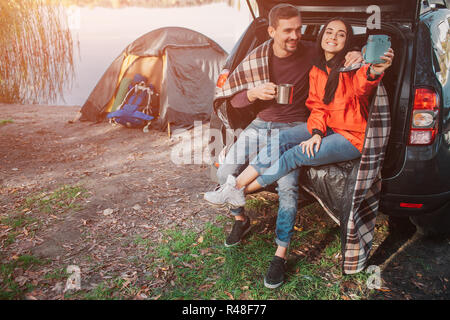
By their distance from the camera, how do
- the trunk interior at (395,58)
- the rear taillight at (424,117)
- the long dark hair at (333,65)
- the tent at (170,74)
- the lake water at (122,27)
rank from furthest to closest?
1. the lake water at (122,27)
2. the tent at (170,74)
3. the long dark hair at (333,65)
4. the trunk interior at (395,58)
5. the rear taillight at (424,117)

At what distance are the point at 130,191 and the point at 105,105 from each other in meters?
4.32

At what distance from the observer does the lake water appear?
427 inches

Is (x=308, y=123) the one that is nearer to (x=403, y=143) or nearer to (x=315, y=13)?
(x=403, y=143)

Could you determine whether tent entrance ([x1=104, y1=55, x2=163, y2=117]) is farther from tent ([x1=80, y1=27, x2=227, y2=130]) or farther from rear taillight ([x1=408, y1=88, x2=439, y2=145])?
rear taillight ([x1=408, y1=88, x2=439, y2=145])

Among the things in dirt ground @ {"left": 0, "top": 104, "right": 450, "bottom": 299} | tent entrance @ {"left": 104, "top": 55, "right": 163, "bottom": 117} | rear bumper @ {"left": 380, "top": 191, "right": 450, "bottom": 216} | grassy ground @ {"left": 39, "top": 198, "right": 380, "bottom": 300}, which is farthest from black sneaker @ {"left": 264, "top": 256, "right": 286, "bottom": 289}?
tent entrance @ {"left": 104, "top": 55, "right": 163, "bottom": 117}

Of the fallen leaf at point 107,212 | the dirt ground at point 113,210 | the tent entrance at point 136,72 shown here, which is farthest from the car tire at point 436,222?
the tent entrance at point 136,72

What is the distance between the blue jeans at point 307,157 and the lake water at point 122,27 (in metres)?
7.27

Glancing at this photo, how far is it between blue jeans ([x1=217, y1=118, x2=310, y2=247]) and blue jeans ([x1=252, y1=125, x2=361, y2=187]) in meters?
0.06

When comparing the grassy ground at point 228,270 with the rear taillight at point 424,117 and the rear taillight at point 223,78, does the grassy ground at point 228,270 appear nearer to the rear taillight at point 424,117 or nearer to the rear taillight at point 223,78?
the rear taillight at point 424,117

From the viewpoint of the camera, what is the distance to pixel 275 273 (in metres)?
2.46

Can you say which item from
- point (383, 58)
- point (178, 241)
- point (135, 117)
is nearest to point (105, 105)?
point (135, 117)

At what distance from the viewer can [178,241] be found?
3023 millimetres

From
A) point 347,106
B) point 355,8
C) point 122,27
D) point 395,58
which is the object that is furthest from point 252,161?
point 122,27

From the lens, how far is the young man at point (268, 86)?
A: 9.00ft
